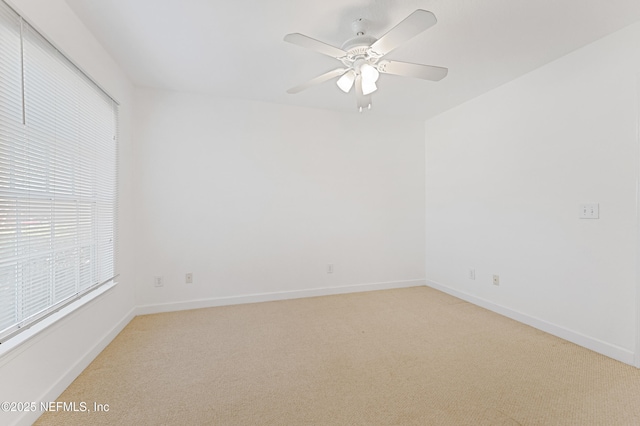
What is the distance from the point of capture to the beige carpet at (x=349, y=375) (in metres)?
1.47

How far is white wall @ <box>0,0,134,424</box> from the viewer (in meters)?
1.35

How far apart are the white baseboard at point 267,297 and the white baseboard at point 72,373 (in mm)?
466

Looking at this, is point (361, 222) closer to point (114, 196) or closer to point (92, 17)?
point (114, 196)

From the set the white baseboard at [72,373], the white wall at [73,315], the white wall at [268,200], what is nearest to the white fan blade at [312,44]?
the white wall at [73,315]

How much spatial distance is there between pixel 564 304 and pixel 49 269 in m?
3.69

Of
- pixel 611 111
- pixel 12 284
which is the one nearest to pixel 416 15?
pixel 611 111

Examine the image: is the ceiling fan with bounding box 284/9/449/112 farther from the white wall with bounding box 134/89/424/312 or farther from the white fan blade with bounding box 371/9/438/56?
the white wall with bounding box 134/89/424/312

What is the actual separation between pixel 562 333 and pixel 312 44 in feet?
9.74

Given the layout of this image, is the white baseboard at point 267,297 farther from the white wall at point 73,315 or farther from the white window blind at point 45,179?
the white window blind at point 45,179

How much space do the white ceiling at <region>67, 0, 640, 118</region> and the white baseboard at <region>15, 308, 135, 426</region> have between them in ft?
7.48

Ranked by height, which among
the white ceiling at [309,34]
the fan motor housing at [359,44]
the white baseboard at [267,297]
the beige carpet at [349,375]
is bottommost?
the beige carpet at [349,375]

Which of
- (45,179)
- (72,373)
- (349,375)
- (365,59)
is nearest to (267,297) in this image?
(349,375)

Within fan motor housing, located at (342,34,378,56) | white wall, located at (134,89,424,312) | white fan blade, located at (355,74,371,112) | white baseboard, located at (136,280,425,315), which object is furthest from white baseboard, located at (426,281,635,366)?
fan motor housing, located at (342,34,378,56)

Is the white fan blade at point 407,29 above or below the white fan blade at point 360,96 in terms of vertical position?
above
